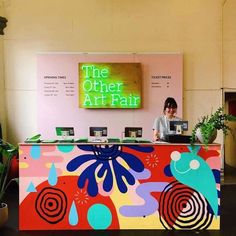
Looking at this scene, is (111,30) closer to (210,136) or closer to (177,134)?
(177,134)

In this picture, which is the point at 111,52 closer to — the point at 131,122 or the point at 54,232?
the point at 131,122

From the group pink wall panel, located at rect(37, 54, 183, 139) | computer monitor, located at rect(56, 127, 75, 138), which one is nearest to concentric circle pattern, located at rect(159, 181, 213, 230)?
computer monitor, located at rect(56, 127, 75, 138)

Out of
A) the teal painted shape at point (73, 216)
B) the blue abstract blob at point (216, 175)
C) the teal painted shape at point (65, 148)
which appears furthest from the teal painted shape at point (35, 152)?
the blue abstract blob at point (216, 175)

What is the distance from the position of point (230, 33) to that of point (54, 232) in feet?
16.5

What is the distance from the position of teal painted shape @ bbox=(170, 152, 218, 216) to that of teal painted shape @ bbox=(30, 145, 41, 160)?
1.61m

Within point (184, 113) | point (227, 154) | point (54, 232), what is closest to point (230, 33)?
point (184, 113)

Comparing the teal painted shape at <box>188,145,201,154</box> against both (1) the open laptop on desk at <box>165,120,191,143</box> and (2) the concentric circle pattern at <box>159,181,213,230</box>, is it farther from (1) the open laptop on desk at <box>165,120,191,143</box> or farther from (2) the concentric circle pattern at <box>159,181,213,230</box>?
(2) the concentric circle pattern at <box>159,181,213,230</box>

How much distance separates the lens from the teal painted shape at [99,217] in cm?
354

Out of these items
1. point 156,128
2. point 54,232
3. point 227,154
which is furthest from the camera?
point 227,154

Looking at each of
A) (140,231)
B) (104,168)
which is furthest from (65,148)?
(140,231)

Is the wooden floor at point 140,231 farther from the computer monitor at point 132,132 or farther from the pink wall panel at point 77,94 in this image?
the pink wall panel at point 77,94

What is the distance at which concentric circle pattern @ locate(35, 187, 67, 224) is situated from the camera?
139 inches

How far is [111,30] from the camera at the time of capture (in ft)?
19.5

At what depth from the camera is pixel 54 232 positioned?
3469 mm
